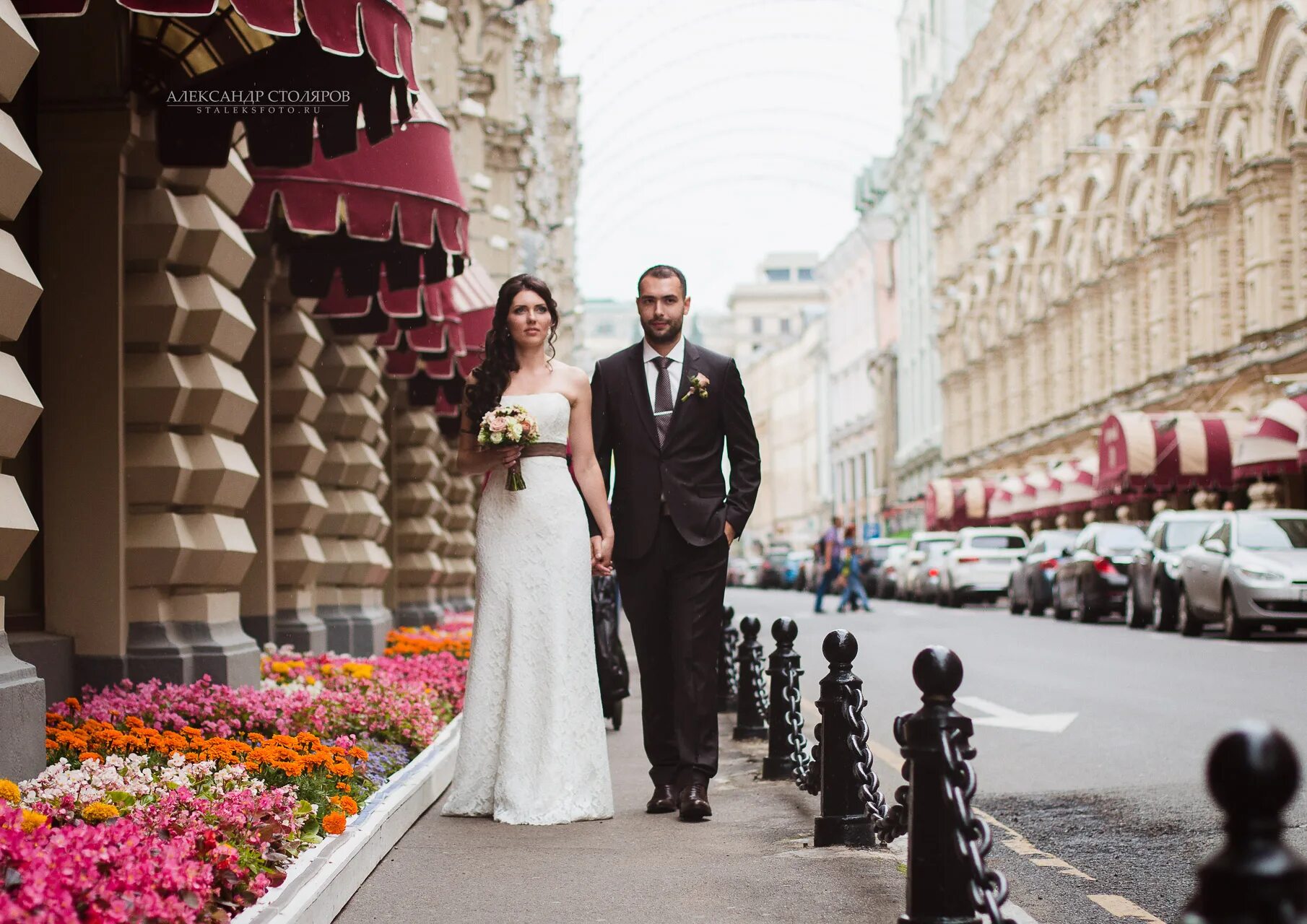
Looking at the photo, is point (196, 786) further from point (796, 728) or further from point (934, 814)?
point (796, 728)

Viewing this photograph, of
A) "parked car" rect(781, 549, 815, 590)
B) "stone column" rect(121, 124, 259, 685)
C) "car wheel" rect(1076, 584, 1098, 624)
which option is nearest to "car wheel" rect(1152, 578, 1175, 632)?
"car wheel" rect(1076, 584, 1098, 624)

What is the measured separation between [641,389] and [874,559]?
4997 centimetres

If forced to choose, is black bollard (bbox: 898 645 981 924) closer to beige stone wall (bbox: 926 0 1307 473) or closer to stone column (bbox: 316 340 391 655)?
stone column (bbox: 316 340 391 655)

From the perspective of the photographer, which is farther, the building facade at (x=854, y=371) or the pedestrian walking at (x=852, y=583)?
the building facade at (x=854, y=371)

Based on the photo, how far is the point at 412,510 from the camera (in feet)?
76.6

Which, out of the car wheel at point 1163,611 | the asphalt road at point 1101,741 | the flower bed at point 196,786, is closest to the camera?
the flower bed at point 196,786

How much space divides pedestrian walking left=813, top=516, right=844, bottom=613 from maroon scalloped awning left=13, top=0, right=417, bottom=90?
26905 mm

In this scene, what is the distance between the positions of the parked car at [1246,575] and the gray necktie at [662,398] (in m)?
14.9

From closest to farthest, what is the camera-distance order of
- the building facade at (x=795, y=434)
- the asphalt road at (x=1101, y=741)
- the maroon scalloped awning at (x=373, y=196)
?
the asphalt road at (x=1101, y=741), the maroon scalloped awning at (x=373, y=196), the building facade at (x=795, y=434)

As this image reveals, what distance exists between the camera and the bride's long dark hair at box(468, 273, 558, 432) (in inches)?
305

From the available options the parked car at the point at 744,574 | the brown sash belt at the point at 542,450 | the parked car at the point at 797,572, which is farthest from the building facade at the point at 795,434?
the brown sash belt at the point at 542,450

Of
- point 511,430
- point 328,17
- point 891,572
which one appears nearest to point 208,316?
point 328,17

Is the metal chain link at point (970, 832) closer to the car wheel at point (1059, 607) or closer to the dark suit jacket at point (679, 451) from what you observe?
the dark suit jacket at point (679, 451)

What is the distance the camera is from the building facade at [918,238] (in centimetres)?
8281
